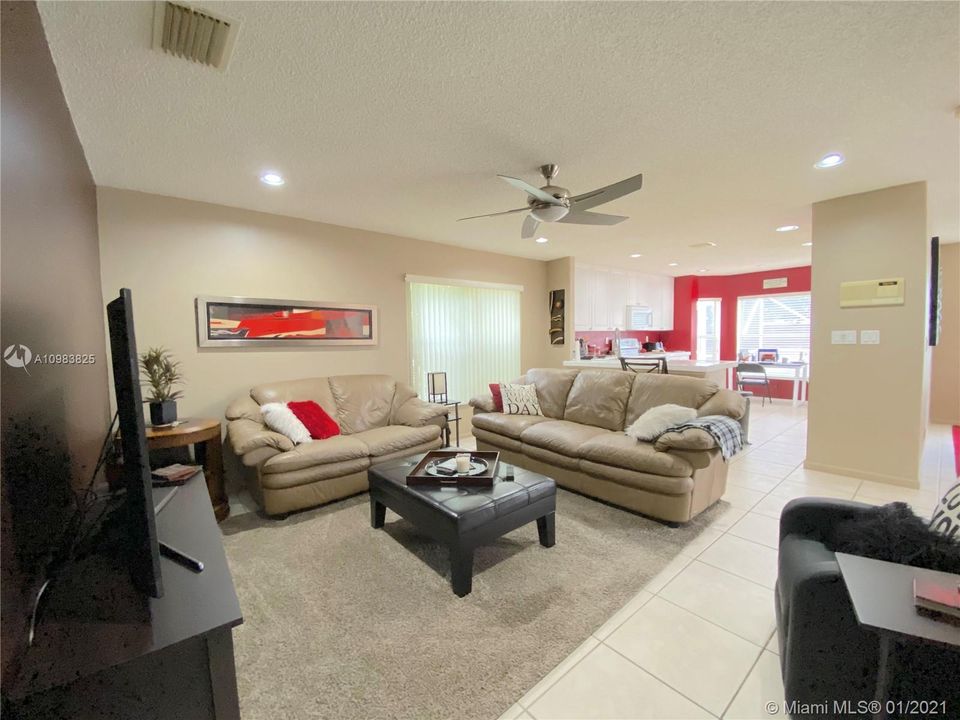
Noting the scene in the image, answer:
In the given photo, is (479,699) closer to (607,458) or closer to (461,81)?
(607,458)

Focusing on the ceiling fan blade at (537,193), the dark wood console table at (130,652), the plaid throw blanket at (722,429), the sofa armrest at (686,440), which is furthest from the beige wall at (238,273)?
the plaid throw blanket at (722,429)

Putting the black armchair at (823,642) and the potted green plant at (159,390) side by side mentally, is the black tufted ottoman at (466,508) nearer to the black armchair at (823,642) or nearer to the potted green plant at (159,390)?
the black armchair at (823,642)

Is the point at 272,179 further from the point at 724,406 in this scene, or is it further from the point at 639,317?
the point at 639,317

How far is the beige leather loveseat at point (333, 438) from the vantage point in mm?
2818

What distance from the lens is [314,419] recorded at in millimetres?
3412

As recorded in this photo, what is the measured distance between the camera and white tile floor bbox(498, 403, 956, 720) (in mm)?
1396

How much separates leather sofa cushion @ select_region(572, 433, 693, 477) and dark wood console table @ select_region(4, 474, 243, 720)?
240cm

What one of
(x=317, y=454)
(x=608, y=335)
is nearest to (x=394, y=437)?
(x=317, y=454)

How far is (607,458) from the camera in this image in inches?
113

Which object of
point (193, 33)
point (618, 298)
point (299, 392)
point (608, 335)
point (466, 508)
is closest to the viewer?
point (193, 33)

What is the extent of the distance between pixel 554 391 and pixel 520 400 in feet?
1.23

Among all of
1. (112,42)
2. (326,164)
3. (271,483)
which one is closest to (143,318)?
(271,483)

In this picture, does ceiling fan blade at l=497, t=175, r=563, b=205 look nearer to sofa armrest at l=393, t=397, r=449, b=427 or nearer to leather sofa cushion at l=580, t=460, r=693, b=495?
leather sofa cushion at l=580, t=460, r=693, b=495

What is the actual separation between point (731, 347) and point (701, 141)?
22.0 feet
